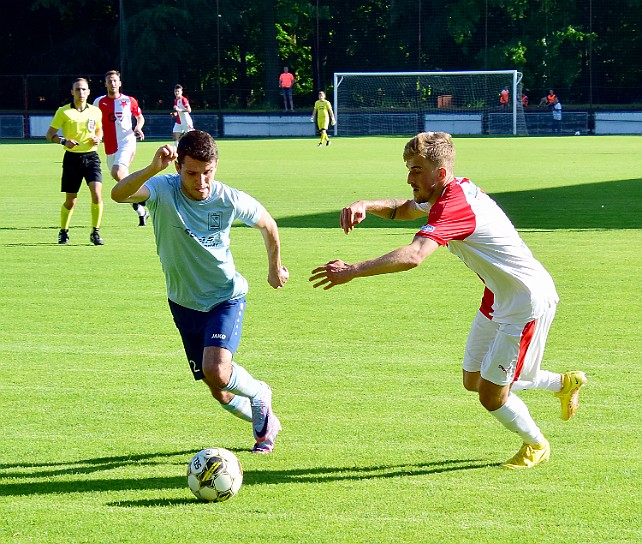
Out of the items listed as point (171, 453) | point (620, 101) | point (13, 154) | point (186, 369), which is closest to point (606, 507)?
point (171, 453)

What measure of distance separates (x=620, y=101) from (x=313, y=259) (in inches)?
1534

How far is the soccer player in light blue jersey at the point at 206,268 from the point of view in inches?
233

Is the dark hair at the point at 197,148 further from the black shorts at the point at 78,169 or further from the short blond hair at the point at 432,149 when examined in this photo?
the black shorts at the point at 78,169

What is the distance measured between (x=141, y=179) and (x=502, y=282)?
6.81 feet

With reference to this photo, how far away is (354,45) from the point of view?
52906 millimetres

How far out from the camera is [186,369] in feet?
26.7

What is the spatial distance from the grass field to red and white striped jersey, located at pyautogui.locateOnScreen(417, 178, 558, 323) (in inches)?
36.6

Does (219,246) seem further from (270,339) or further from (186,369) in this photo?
(270,339)

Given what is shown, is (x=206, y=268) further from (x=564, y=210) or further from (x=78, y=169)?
(x=564, y=210)

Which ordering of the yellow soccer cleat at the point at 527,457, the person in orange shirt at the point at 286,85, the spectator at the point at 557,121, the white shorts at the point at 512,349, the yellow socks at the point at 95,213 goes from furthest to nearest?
the person in orange shirt at the point at 286,85 < the spectator at the point at 557,121 < the yellow socks at the point at 95,213 < the yellow soccer cleat at the point at 527,457 < the white shorts at the point at 512,349

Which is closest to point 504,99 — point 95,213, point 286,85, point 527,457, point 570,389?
point 286,85

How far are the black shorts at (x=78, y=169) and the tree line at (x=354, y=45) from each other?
1449 inches

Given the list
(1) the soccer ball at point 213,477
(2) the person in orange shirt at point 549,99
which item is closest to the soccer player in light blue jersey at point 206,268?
(1) the soccer ball at point 213,477

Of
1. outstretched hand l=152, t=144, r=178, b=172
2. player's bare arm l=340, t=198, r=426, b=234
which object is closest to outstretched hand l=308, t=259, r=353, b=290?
player's bare arm l=340, t=198, r=426, b=234
